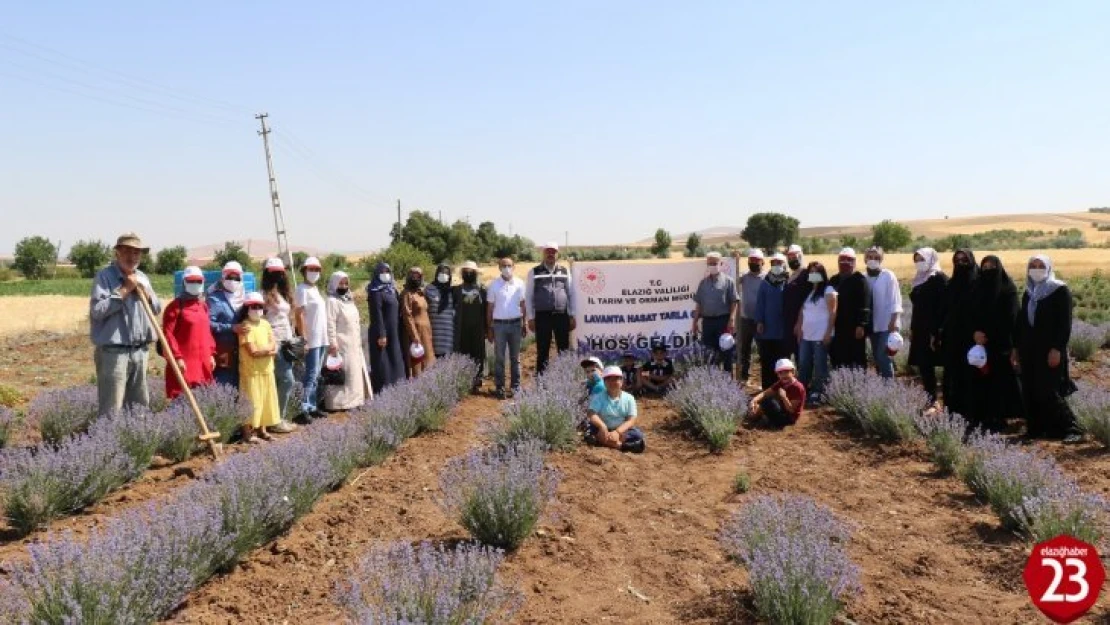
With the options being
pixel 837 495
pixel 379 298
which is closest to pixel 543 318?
pixel 379 298

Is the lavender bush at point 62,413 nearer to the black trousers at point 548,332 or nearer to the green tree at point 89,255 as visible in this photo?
the black trousers at point 548,332

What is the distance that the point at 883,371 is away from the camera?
28.0 ft

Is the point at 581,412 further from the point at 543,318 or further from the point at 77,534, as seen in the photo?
the point at 77,534

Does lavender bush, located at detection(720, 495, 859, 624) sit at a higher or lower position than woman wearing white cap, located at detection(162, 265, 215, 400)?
lower

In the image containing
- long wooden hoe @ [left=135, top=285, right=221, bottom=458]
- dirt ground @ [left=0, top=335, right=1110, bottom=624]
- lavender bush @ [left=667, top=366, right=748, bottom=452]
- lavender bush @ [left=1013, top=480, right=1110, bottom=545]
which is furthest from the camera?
lavender bush @ [left=667, top=366, right=748, bottom=452]

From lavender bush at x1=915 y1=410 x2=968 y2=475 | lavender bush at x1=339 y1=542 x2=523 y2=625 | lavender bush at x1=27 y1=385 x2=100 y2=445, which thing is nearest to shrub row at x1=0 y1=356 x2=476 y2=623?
lavender bush at x1=339 y1=542 x2=523 y2=625

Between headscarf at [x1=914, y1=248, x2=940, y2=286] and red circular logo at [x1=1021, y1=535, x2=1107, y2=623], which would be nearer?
red circular logo at [x1=1021, y1=535, x2=1107, y2=623]

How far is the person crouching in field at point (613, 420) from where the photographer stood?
676 centimetres

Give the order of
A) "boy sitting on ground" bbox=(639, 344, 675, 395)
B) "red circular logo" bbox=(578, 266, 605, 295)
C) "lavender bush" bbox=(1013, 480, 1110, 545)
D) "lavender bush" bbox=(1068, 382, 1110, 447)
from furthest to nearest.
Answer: "red circular logo" bbox=(578, 266, 605, 295) → "boy sitting on ground" bbox=(639, 344, 675, 395) → "lavender bush" bbox=(1068, 382, 1110, 447) → "lavender bush" bbox=(1013, 480, 1110, 545)

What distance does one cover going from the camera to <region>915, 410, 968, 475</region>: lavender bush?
19.7 feet

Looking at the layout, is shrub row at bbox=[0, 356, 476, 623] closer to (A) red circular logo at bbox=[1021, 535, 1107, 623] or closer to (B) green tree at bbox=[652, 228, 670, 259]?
(A) red circular logo at bbox=[1021, 535, 1107, 623]

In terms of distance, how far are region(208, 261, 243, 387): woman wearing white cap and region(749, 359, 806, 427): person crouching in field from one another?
4.79 metres

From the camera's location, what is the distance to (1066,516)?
13.9 ft

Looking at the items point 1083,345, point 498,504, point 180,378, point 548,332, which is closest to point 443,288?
point 548,332
